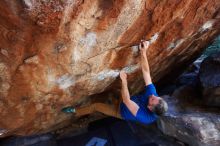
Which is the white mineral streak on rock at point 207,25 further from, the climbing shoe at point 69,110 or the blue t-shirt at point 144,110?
the climbing shoe at point 69,110

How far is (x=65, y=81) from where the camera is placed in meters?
3.26

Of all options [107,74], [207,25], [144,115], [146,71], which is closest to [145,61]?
[146,71]

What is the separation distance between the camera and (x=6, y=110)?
3.29 m

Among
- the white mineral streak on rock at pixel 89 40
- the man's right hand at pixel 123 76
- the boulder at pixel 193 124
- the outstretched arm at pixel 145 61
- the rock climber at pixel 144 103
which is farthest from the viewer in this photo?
the boulder at pixel 193 124

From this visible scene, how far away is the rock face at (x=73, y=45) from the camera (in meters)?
2.48

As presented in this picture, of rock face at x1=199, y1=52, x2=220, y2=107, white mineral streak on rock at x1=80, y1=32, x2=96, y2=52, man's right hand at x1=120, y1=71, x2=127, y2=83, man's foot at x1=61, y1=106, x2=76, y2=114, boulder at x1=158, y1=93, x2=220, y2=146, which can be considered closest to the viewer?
white mineral streak on rock at x1=80, y1=32, x2=96, y2=52

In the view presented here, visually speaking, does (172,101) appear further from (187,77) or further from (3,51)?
(3,51)

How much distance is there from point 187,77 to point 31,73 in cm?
387

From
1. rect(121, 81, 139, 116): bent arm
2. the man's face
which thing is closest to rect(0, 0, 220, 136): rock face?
rect(121, 81, 139, 116): bent arm

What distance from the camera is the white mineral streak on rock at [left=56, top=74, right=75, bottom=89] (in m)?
3.17

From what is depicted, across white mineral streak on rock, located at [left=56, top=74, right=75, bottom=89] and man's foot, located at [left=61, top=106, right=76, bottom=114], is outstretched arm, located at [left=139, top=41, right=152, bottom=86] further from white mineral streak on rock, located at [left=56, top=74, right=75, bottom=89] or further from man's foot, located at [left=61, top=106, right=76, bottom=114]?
man's foot, located at [left=61, top=106, right=76, bottom=114]

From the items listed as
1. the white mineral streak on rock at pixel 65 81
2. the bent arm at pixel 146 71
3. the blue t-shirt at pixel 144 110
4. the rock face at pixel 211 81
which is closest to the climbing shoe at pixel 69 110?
the white mineral streak on rock at pixel 65 81

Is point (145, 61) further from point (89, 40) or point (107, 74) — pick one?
point (89, 40)

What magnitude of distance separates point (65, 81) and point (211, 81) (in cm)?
231
